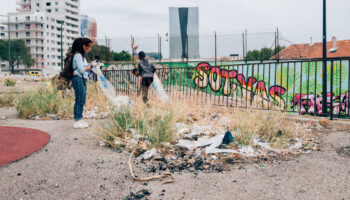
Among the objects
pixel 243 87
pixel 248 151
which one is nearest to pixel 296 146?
pixel 248 151

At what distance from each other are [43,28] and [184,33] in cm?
8358

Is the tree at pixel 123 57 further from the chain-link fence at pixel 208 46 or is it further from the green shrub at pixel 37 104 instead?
the green shrub at pixel 37 104

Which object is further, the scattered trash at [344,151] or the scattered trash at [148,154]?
the scattered trash at [344,151]

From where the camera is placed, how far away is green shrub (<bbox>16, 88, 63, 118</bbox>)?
7211mm

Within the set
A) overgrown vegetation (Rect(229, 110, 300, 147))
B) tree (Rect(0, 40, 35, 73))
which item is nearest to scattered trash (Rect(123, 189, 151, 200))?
overgrown vegetation (Rect(229, 110, 300, 147))

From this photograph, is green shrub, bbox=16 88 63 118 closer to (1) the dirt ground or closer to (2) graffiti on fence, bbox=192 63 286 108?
(1) the dirt ground

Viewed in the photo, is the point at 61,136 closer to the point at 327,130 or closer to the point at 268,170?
the point at 268,170

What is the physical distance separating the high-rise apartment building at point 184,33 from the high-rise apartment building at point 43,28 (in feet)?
222

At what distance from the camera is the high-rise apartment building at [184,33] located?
17439 millimetres

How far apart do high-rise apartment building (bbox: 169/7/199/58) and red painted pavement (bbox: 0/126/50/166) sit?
13207mm

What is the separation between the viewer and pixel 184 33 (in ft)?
61.7

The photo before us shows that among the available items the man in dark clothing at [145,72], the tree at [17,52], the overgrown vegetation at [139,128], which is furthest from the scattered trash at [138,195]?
the tree at [17,52]

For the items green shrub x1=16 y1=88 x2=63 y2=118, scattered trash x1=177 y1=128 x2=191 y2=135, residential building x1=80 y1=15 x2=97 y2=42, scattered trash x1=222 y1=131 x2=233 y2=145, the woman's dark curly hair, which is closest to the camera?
scattered trash x1=222 y1=131 x2=233 y2=145

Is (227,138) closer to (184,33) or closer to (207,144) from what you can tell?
(207,144)
